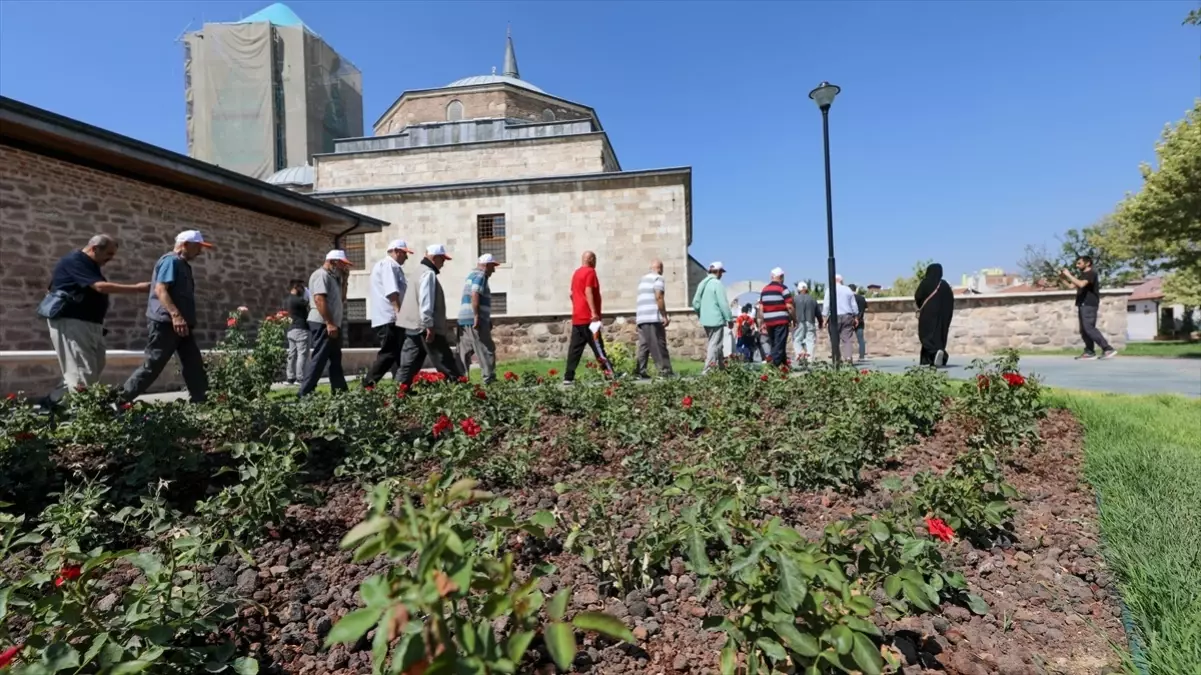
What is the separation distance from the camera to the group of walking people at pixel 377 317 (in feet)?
15.7

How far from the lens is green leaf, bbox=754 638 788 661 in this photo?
1.22m

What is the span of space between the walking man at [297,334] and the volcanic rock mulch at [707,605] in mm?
7159

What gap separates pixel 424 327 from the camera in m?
5.77

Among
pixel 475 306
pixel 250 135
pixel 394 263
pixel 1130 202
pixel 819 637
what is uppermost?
pixel 250 135

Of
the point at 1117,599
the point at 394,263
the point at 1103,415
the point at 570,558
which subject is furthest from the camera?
the point at 394,263

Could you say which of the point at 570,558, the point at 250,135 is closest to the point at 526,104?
the point at 250,135

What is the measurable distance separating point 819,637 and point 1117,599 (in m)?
1.33

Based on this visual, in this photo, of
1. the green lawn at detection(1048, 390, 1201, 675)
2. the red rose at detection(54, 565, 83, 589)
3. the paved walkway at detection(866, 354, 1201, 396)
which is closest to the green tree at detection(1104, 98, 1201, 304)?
the paved walkway at detection(866, 354, 1201, 396)

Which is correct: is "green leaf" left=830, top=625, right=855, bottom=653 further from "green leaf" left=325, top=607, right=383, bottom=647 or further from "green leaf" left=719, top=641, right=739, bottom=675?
"green leaf" left=325, top=607, right=383, bottom=647

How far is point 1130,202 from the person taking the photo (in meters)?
19.4

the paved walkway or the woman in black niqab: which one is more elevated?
the woman in black niqab

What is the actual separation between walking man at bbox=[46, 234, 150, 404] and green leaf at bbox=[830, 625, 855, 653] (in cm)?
552

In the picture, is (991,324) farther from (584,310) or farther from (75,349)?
(75,349)

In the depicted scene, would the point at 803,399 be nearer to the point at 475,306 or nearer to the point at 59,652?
the point at 475,306
